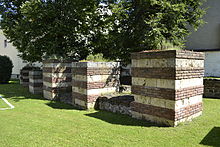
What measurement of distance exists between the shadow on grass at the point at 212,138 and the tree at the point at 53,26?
957cm

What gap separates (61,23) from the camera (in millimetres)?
11914

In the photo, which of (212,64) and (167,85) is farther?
(212,64)

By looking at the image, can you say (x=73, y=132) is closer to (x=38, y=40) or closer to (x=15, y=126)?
(x=15, y=126)

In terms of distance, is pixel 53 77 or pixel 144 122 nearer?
pixel 144 122

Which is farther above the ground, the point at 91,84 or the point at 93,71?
the point at 93,71

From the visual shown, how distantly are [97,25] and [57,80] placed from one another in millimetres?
5038

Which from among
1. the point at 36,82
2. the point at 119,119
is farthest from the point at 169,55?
the point at 36,82

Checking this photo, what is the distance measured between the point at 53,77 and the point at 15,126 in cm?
482

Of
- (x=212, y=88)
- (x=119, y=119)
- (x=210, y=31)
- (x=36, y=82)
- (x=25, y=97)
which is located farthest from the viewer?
(x=210, y=31)

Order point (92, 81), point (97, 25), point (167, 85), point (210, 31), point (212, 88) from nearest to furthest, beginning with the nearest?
point (167, 85) < point (92, 81) < point (212, 88) < point (97, 25) < point (210, 31)

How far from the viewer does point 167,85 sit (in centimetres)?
530

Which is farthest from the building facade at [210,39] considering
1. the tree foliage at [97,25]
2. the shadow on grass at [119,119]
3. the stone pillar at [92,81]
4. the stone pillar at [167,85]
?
the shadow on grass at [119,119]

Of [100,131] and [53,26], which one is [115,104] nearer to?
[100,131]

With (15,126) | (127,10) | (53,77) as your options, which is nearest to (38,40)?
(53,77)
